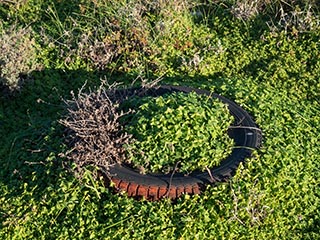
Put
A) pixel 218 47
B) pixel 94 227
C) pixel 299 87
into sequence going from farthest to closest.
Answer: pixel 218 47 → pixel 299 87 → pixel 94 227

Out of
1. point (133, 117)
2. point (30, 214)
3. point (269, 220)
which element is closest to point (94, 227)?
point (30, 214)

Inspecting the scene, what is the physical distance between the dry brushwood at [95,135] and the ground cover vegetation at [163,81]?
0.12 metres

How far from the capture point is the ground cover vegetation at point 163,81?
4855 mm

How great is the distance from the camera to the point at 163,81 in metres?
6.72

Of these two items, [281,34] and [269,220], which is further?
[281,34]

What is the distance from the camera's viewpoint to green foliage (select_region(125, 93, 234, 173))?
497 cm

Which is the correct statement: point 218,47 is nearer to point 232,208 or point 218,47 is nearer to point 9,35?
point 9,35

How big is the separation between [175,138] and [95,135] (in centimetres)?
64

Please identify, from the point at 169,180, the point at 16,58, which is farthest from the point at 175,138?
the point at 16,58

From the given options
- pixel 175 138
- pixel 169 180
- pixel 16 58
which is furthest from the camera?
pixel 16 58

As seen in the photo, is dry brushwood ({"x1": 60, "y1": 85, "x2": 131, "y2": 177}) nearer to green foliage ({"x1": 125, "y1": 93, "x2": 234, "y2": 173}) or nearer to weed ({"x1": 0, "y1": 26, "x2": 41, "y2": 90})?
green foliage ({"x1": 125, "y1": 93, "x2": 234, "y2": 173})

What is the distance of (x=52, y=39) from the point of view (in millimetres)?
7160

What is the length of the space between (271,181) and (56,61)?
2.99 meters

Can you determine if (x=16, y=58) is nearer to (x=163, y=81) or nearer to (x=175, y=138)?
(x=163, y=81)
